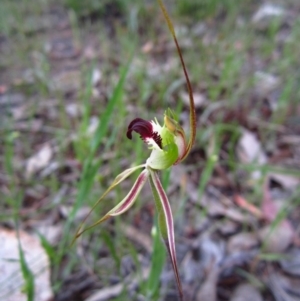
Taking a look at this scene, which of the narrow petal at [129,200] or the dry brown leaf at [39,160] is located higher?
the dry brown leaf at [39,160]

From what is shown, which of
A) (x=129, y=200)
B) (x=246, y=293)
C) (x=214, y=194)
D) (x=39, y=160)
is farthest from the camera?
(x=39, y=160)

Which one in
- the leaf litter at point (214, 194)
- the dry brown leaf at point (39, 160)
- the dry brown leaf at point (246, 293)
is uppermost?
the dry brown leaf at point (39, 160)

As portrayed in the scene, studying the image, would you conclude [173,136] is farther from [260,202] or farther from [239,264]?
[260,202]

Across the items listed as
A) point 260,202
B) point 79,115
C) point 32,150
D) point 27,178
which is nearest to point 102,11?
point 79,115

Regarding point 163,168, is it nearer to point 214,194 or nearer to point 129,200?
point 129,200

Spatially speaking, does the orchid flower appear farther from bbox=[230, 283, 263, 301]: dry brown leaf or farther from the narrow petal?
bbox=[230, 283, 263, 301]: dry brown leaf

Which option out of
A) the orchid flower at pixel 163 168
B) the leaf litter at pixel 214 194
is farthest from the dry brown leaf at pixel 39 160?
the orchid flower at pixel 163 168

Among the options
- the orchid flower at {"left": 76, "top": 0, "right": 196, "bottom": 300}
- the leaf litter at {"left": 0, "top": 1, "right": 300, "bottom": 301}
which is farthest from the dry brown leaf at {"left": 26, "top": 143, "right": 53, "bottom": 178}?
the orchid flower at {"left": 76, "top": 0, "right": 196, "bottom": 300}

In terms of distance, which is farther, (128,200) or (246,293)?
(246,293)

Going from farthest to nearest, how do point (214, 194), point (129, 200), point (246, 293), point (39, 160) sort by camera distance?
point (39, 160)
point (214, 194)
point (246, 293)
point (129, 200)

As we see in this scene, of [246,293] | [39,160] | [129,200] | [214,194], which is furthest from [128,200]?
[39,160]

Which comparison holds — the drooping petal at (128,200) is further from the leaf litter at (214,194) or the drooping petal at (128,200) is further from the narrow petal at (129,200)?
the leaf litter at (214,194)
